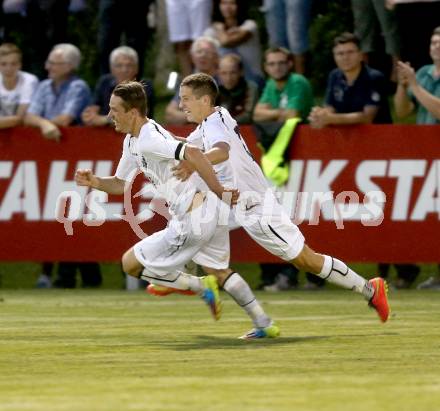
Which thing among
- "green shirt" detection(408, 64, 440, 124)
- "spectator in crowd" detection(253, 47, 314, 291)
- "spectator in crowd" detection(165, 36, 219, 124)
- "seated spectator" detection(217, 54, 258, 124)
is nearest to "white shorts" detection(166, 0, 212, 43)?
"spectator in crowd" detection(165, 36, 219, 124)

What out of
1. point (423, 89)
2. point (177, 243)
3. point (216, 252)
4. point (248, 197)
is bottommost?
point (216, 252)

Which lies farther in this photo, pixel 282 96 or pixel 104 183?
pixel 282 96

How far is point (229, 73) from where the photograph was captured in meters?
17.0

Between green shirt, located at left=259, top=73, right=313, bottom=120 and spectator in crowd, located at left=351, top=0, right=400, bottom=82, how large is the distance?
4.62 ft

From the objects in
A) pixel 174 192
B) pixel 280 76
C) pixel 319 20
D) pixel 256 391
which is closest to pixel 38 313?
pixel 174 192

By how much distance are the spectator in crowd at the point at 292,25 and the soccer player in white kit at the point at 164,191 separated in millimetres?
6375

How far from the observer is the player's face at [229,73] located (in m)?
17.0

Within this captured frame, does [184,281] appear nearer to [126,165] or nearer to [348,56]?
[126,165]

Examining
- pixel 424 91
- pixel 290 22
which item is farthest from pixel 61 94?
pixel 424 91

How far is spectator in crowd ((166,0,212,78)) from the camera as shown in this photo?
19.0 m

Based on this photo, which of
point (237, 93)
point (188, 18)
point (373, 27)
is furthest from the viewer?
point (188, 18)

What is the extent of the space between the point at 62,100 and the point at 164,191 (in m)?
6.60

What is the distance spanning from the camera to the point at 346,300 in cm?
1573

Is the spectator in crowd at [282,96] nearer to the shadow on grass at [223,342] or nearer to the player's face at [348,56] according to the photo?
the player's face at [348,56]
